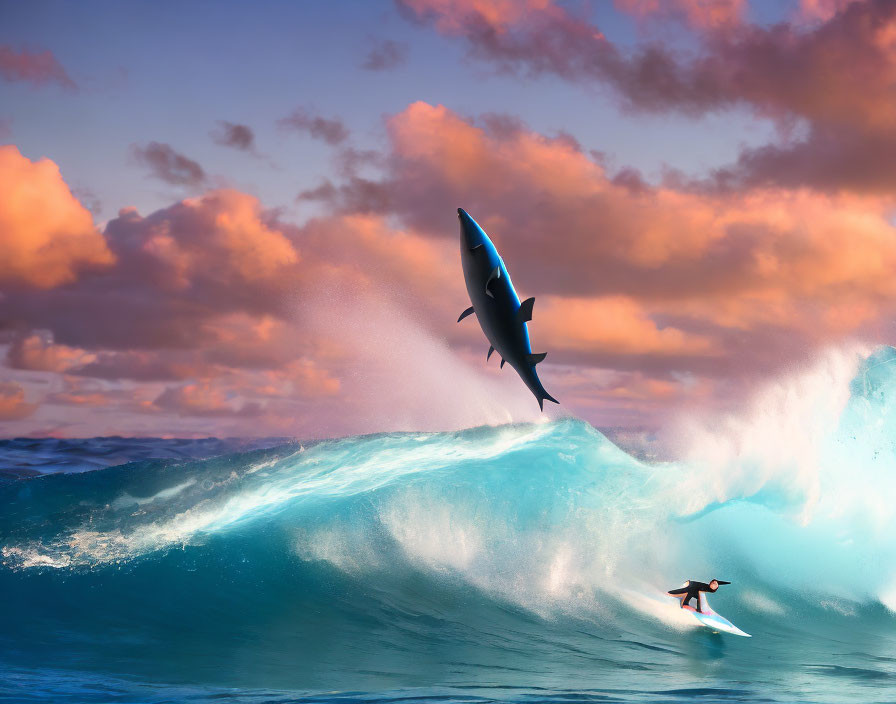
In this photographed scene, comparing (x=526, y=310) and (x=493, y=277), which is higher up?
(x=493, y=277)

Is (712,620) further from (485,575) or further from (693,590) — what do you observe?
(485,575)

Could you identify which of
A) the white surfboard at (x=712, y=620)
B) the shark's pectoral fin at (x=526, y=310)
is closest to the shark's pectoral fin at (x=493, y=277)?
the shark's pectoral fin at (x=526, y=310)

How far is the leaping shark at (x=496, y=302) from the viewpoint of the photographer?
422cm

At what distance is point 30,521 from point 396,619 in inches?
368

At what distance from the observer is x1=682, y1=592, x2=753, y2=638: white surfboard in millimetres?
8828

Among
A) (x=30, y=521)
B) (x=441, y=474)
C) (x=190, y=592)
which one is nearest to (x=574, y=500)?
(x=441, y=474)

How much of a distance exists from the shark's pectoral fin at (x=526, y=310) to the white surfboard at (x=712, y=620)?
20.6 feet

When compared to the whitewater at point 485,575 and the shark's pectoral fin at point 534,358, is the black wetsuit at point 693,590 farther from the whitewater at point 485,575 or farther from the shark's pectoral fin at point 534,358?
the shark's pectoral fin at point 534,358

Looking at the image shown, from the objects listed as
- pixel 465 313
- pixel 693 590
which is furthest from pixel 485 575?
pixel 465 313

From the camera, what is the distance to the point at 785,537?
1166 cm

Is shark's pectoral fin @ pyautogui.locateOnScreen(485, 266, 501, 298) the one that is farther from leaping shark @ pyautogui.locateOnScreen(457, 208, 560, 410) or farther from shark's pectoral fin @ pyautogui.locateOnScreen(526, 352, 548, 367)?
shark's pectoral fin @ pyautogui.locateOnScreen(526, 352, 548, 367)

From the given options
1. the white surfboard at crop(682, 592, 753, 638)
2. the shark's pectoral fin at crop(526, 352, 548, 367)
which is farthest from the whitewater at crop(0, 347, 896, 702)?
the shark's pectoral fin at crop(526, 352, 548, 367)

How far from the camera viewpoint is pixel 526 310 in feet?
14.3

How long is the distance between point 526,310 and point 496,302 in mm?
206
